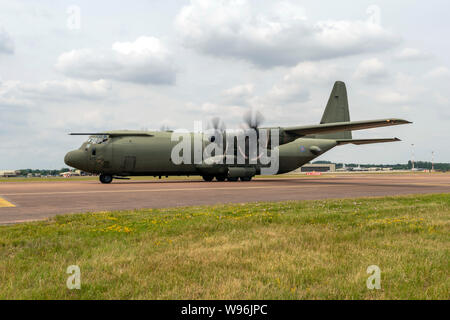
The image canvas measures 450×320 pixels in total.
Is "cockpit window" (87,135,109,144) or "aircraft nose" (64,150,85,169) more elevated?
"cockpit window" (87,135,109,144)

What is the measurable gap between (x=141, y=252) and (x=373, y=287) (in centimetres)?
367

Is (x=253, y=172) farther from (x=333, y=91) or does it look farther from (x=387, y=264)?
(x=387, y=264)

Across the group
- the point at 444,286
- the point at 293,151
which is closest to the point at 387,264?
the point at 444,286

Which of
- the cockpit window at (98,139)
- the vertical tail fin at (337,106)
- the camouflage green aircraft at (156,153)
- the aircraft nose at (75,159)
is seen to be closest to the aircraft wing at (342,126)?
the camouflage green aircraft at (156,153)

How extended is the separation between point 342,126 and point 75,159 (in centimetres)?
2220

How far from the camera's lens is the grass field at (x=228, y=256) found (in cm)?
420

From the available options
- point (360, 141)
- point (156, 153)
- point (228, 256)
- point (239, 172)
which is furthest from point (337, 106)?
point (228, 256)

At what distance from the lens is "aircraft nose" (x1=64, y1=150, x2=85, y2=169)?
2889 centimetres

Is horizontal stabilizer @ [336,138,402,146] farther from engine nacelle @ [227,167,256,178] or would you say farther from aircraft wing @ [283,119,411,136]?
engine nacelle @ [227,167,256,178]

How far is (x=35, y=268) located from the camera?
16.5 ft

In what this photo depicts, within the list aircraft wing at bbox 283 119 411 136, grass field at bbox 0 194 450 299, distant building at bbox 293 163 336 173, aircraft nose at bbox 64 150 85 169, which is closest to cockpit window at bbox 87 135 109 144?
aircraft nose at bbox 64 150 85 169

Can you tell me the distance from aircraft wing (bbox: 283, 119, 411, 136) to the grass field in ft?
59.8
